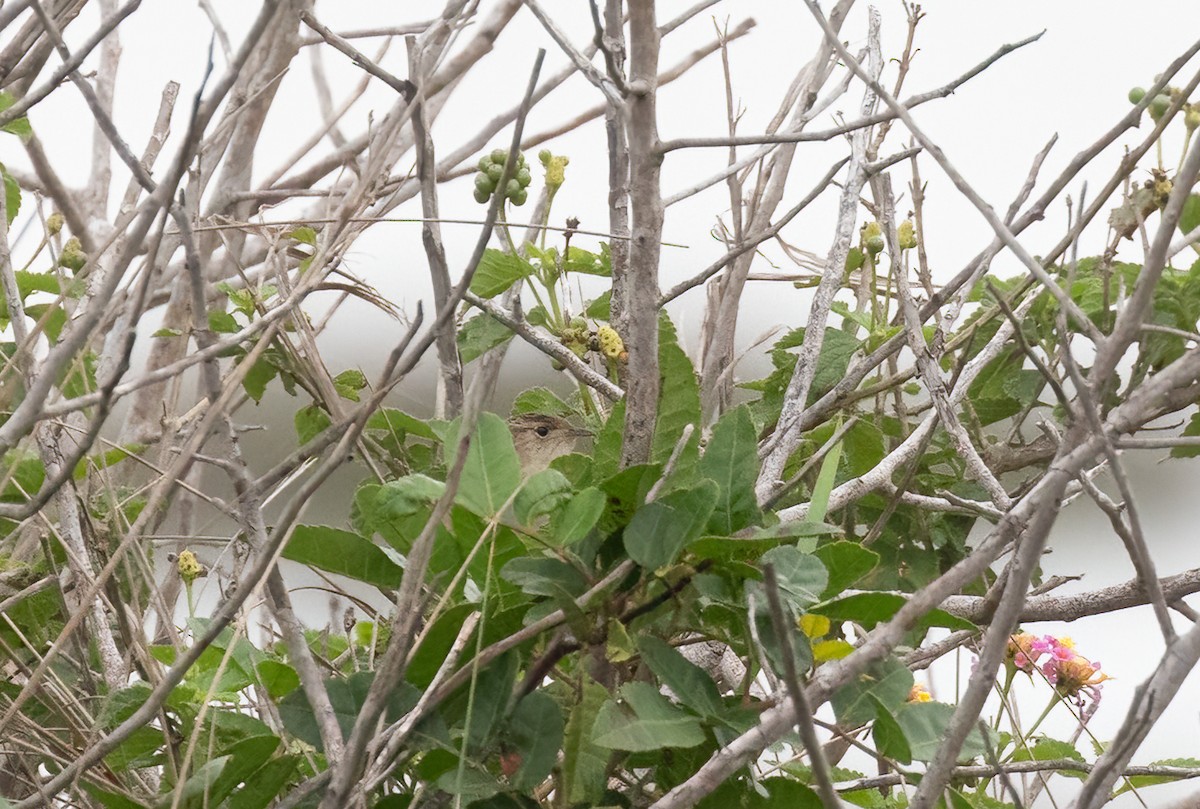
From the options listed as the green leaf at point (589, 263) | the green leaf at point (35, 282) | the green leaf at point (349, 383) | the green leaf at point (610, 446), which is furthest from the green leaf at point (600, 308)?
the green leaf at point (35, 282)

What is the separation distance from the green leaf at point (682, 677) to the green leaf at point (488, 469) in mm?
115

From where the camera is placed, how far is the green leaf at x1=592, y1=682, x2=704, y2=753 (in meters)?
0.56

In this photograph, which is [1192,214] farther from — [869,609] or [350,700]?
[350,700]

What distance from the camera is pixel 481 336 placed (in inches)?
40.1

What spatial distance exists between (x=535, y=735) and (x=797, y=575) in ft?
0.57

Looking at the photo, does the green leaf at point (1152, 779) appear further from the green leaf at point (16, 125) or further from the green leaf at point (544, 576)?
the green leaf at point (16, 125)

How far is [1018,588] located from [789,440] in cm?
38

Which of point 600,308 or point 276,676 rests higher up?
point 600,308

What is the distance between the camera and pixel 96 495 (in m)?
1.11

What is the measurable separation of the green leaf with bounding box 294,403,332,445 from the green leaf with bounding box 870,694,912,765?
0.68 m

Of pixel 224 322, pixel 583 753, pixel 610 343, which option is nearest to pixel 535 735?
pixel 583 753

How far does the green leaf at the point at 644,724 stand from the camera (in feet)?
1.85

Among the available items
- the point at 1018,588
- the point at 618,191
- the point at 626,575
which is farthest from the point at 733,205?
the point at 1018,588

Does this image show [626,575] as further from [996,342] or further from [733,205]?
[733,205]
